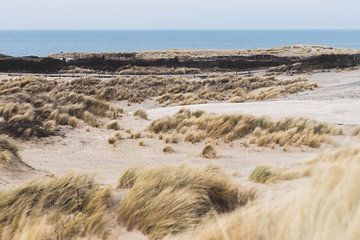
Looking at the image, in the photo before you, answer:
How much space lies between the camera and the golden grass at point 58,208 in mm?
5324

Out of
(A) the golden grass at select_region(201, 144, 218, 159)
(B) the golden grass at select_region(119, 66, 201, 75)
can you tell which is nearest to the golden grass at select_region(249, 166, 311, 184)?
(A) the golden grass at select_region(201, 144, 218, 159)

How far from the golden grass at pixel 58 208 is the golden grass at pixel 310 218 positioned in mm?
1134

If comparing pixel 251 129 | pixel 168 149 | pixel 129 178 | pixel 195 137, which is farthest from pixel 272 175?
pixel 251 129

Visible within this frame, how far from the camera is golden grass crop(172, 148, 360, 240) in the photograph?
351 cm

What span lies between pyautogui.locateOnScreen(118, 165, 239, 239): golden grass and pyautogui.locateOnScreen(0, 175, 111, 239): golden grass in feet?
1.18

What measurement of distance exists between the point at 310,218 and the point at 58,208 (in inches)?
131

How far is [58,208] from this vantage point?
606 centimetres

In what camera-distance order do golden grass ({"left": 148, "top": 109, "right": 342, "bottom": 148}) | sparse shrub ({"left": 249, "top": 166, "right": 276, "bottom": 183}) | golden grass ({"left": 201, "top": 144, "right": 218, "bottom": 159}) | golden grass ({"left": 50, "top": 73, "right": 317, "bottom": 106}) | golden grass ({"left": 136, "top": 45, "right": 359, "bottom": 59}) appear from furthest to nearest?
golden grass ({"left": 136, "top": 45, "right": 359, "bottom": 59}) → golden grass ({"left": 50, "top": 73, "right": 317, "bottom": 106}) → golden grass ({"left": 148, "top": 109, "right": 342, "bottom": 148}) → golden grass ({"left": 201, "top": 144, "right": 218, "bottom": 159}) → sparse shrub ({"left": 249, "top": 166, "right": 276, "bottom": 183})

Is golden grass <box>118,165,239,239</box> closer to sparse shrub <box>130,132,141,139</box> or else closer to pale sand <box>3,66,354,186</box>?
pale sand <box>3,66,354,186</box>

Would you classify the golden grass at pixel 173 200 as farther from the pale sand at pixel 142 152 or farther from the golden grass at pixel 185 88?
the golden grass at pixel 185 88

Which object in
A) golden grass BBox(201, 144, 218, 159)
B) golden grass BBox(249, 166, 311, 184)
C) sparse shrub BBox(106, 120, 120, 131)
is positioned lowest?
sparse shrub BBox(106, 120, 120, 131)

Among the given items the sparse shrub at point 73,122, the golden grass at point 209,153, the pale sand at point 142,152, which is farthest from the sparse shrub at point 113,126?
the golden grass at point 209,153

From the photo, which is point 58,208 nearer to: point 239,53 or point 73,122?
point 73,122

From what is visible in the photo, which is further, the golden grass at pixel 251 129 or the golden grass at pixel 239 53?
the golden grass at pixel 239 53
